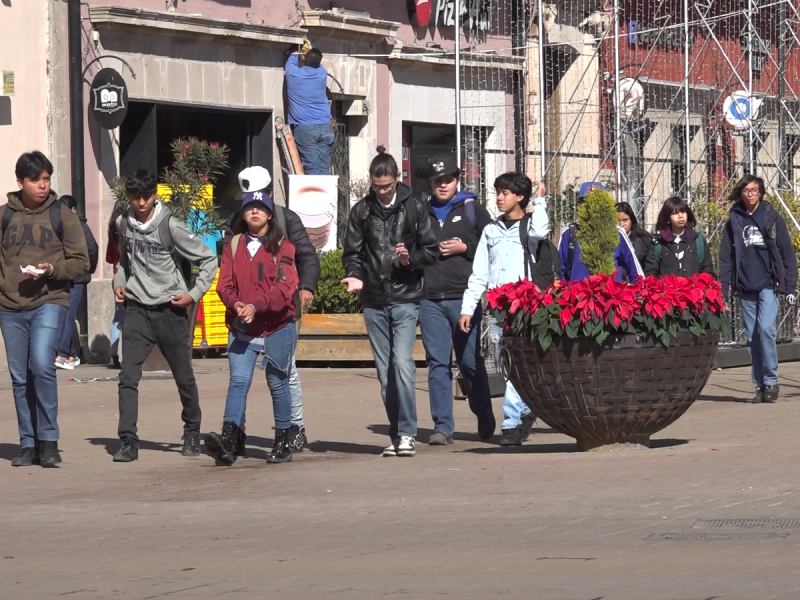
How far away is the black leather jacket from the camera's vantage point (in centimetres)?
1127

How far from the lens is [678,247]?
51.3ft

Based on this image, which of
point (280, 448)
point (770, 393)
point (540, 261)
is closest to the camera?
point (280, 448)

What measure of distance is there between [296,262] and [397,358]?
87 cm

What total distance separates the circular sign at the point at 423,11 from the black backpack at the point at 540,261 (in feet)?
46.7

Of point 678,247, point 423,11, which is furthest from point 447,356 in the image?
point 423,11

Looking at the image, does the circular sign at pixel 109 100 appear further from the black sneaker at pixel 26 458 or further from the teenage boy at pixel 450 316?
the black sneaker at pixel 26 458

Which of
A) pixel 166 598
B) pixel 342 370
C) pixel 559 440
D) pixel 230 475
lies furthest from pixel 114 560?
pixel 342 370

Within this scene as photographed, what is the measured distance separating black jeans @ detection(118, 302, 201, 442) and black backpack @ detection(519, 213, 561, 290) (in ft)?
7.32

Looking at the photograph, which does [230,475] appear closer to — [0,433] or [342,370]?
[0,433]

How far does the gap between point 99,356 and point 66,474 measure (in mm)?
9743

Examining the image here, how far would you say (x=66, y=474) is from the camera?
10.8 metres

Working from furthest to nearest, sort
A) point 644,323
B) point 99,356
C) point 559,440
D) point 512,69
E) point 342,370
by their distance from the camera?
1. point 512,69
2. point 99,356
3. point 342,370
4. point 559,440
5. point 644,323

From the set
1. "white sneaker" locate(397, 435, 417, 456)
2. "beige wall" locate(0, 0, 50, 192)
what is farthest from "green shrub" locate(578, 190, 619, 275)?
"beige wall" locate(0, 0, 50, 192)

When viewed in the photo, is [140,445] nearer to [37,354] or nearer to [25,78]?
[37,354]
